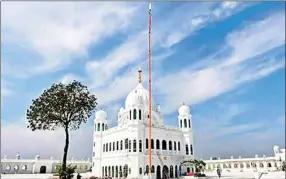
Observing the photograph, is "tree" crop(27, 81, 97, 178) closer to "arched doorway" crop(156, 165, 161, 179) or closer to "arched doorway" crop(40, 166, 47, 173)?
"arched doorway" crop(156, 165, 161, 179)

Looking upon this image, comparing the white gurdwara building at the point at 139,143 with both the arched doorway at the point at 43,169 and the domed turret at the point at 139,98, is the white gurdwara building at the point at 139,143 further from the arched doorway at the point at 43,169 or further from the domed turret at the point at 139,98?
the arched doorway at the point at 43,169

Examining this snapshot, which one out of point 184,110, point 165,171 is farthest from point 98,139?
point 184,110

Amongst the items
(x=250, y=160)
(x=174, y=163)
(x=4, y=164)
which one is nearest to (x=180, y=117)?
(x=174, y=163)

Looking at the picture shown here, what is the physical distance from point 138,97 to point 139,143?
21.0 ft

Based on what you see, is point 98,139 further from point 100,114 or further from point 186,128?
point 186,128

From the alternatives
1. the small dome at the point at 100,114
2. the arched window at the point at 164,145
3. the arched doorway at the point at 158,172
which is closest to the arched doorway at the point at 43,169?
the small dome at the point at 100,114

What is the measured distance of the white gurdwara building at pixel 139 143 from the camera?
37.8 metres

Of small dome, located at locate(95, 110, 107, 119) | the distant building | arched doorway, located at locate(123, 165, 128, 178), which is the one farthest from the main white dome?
the distant building

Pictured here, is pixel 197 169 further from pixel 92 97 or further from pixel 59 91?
pixel 59 91

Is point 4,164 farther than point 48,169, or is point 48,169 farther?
point 48,169

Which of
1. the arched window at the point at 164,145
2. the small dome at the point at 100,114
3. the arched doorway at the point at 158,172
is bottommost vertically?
the arched doorway at the point at 158,172

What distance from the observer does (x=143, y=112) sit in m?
40.0

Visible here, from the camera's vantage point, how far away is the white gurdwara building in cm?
3775

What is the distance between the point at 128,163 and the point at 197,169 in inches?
402
